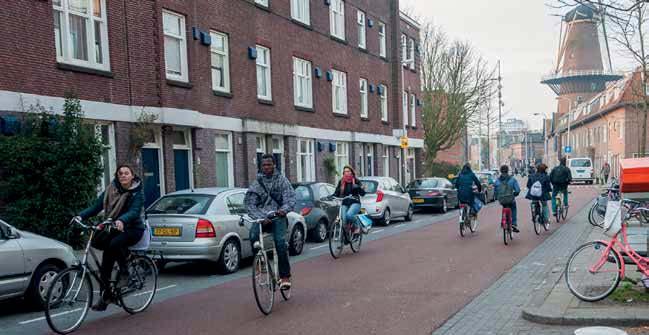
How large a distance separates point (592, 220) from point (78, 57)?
560 inches

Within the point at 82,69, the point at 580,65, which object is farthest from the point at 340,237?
the point at 580,65

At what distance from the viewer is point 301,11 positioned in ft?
82.5

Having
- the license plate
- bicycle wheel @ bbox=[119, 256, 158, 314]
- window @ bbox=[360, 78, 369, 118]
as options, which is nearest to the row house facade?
window @ bbox=[360, 78, 369, 118]

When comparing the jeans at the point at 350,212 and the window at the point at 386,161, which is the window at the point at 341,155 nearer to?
the window at the point at 386,161

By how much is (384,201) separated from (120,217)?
41.8 ft

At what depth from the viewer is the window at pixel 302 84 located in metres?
24.4

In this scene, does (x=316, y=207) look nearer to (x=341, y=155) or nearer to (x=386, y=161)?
(x=341, y=155)

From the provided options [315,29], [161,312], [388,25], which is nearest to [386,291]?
[161,312]

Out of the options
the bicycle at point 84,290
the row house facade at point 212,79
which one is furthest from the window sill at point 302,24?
the bicycle at point 84,290

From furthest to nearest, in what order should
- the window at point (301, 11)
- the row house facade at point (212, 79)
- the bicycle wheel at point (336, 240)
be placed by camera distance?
the window at point (301, 11), the row house facade at point (212, 79), the bicycle wheel at point (336, 240)

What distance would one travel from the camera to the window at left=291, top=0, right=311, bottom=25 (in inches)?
959

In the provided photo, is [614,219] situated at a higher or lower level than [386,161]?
lower

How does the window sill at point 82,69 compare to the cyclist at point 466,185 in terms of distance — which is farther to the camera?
the cyclist at point 466,185

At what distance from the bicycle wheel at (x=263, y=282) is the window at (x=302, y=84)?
1701cm
